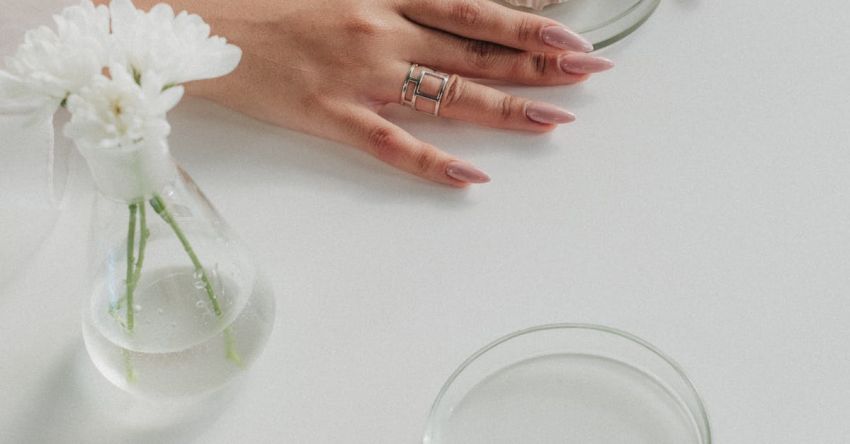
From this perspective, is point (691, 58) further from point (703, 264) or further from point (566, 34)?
point (703, 264)

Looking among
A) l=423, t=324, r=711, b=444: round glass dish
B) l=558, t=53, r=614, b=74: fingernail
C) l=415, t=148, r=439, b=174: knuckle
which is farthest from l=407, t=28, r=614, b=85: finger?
l=423, t=324, r=711, b=444: round glass dish

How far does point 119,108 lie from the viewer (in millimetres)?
608

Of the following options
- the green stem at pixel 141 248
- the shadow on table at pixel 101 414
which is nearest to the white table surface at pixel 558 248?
the shadow on table at pixel 101 414

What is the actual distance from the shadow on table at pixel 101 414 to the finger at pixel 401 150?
0.24 metres

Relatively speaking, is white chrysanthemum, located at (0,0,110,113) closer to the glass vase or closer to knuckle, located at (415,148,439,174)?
the glass vase

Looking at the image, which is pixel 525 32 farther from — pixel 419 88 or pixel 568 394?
pixel 568 394

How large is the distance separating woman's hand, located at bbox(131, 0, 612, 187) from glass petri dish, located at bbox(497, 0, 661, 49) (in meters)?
0.04

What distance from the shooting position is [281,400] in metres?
0.82

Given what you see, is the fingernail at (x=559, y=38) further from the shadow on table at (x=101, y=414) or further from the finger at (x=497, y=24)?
the shadow on table at (x=101, y=414)

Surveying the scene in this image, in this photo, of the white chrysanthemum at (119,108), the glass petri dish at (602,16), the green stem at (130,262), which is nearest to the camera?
the white chrysanthemum at (119,108)

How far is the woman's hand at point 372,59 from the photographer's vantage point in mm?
974

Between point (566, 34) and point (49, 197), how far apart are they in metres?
0.45

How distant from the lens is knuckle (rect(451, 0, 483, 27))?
1005mm

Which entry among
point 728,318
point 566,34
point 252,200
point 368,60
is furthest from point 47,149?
point 728,318
